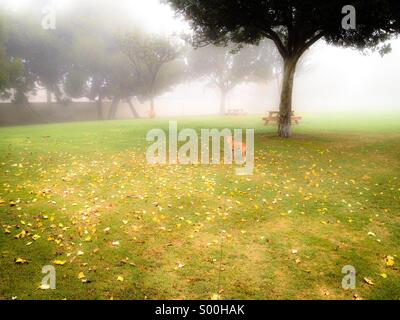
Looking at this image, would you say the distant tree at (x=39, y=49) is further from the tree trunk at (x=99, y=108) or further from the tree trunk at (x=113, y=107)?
the tree trunk at (x=113, y=107)

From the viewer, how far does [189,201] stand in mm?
9156

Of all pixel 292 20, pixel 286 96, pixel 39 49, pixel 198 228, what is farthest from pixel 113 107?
pixel 198 228

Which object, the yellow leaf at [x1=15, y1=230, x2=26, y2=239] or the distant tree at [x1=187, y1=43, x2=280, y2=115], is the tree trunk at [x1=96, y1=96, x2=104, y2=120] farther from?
the yellow leaf at [x1=15, y1=230, x2=26, y2=239]

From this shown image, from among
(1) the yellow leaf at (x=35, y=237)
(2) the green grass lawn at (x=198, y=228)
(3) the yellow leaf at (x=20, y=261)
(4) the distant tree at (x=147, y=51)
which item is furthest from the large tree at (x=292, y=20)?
(4) the distant tree at (x=147, y=51)

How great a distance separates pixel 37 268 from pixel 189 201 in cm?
432

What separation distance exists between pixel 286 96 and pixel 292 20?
4.06 m

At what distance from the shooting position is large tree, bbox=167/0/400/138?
49.0 ft

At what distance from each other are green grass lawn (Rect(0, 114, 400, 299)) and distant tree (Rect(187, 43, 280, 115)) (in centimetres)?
4466

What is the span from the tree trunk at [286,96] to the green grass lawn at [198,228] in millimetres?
5775

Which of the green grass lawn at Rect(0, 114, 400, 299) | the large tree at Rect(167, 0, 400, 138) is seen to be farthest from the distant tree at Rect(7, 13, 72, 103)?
the green grass lawn at Rect(0, 114, 400, 299)

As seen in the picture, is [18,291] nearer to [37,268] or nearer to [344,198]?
[37,268]

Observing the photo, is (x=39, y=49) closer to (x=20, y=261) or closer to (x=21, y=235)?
(x=21, y=235)

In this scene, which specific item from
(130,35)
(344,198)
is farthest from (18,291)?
(130,35)

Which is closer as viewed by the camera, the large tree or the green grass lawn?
the green grass lawn
